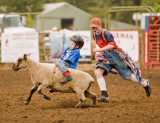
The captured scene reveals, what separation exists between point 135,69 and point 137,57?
7.32m

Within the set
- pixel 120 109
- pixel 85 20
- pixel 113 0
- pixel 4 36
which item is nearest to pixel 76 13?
pixel 85 20

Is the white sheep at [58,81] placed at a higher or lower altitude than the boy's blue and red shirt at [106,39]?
lower

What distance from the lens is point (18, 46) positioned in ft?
49.7

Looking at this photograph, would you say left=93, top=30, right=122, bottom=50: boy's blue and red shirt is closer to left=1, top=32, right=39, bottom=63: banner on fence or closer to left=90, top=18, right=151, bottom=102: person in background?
left=90, top=18, right=151, bottom=102: person in background

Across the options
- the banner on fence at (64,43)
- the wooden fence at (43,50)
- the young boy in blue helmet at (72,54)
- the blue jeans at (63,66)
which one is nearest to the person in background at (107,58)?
the young boy in blue helmet at (72,54)

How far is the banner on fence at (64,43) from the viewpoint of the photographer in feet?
49.2

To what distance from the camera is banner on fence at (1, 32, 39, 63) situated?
49.6 ft

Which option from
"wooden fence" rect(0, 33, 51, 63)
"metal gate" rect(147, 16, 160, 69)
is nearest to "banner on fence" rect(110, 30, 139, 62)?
"metal gate" rect(147, 16, 160, 69)

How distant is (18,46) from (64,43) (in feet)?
6.10

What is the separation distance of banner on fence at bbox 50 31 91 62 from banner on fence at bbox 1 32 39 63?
0.68 metres

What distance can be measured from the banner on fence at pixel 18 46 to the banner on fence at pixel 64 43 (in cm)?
68

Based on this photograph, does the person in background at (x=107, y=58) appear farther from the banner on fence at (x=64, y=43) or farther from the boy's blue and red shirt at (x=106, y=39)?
the banner on fence at (x=64, y=43)

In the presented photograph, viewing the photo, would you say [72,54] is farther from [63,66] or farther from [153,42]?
[153,42]

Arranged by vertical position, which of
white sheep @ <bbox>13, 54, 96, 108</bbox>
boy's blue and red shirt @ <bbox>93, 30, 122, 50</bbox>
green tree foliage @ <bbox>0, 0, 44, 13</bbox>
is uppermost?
green tree foliage @ <bbox>0, 0, 44, 13</bbox>
